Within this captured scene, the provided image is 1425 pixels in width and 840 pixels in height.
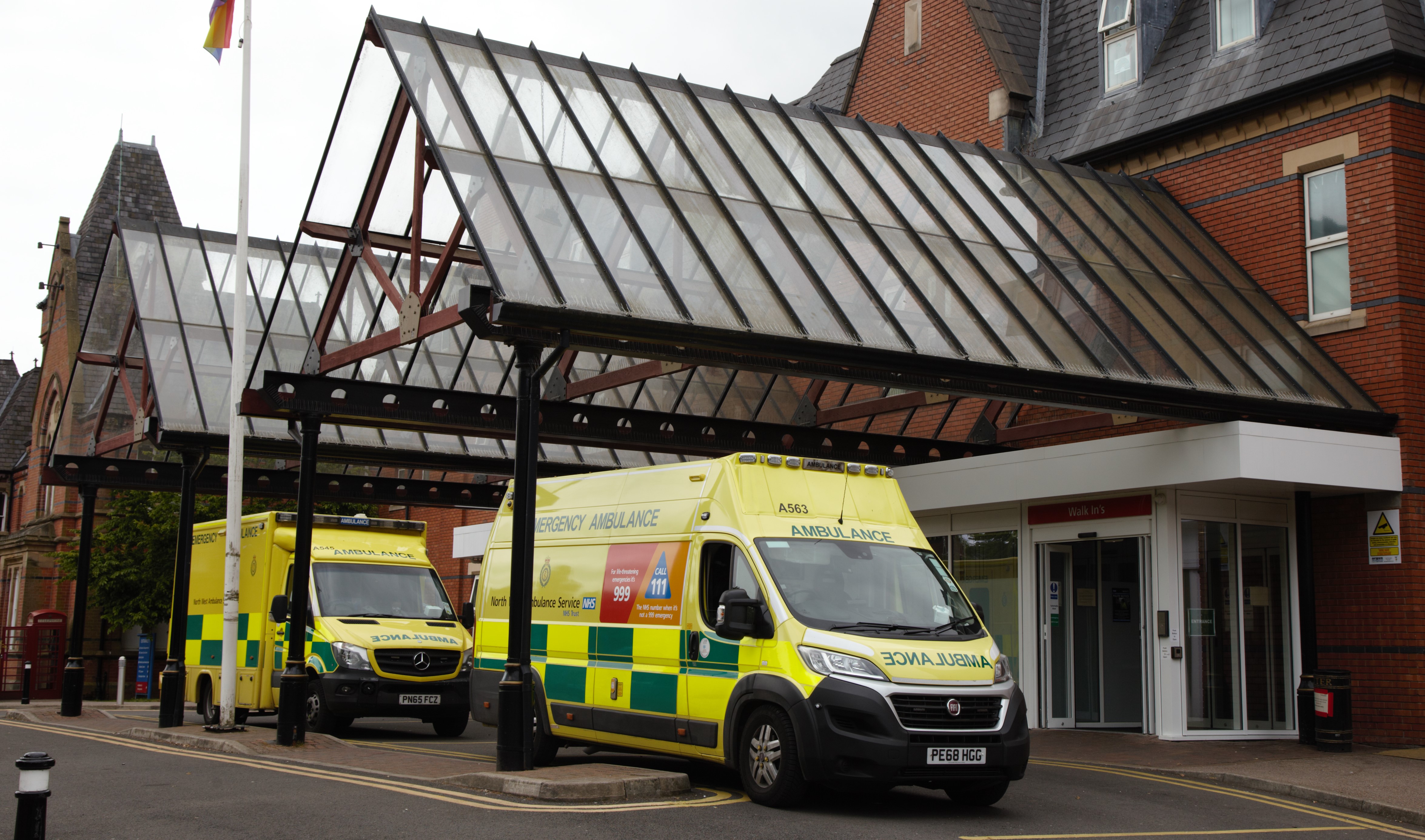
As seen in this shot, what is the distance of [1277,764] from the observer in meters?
13.5

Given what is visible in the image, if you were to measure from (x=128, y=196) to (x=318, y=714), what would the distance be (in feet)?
122

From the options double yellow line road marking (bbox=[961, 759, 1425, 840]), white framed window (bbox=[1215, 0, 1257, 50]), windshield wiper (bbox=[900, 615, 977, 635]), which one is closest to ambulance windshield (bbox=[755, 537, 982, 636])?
windshield wiper (bbox=[900, 615, 977, 635])

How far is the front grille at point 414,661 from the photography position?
54.6ft

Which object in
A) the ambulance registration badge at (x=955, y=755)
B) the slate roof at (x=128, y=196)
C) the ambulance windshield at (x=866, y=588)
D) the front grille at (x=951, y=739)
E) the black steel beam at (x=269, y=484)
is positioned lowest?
the ambulance registration badge at (x=955, y=755)

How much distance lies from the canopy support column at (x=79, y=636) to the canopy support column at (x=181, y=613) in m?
1.90

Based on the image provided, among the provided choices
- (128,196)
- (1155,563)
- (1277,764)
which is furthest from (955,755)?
(128,196)

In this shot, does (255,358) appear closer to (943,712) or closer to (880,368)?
(880,368)

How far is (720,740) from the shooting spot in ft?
34.1

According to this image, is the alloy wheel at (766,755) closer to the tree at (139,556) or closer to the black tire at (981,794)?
the black tire at (981,794)

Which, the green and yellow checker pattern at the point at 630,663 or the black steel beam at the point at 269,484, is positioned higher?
the black steel beam at the point at 269,484

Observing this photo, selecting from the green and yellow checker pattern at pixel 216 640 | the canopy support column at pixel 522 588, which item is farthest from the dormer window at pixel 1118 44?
the green and yellow checker pattern at pixel 216 640

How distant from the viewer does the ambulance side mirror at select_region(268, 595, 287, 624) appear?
1584cm

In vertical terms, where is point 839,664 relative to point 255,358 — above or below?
below

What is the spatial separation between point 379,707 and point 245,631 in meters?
3.24
